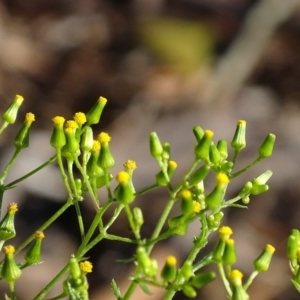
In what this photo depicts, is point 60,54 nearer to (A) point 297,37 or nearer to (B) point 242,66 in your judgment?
(B) point 242,66

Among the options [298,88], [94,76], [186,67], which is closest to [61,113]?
[94,76]

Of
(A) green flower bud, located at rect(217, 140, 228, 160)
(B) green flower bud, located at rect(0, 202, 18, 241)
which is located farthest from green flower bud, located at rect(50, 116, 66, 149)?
(A) green flower bud, located at rect(217, 140, 228, 160)

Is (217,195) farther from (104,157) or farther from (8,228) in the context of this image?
(8,228)

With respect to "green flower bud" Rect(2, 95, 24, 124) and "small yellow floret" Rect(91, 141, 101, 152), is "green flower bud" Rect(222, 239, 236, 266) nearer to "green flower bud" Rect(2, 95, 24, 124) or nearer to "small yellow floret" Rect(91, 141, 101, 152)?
"small yellow floret" Rect(91, 141, 101, 152)

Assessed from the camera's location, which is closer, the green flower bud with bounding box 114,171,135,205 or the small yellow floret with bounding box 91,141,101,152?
the green flower bud with bounding box 114,171,135,205

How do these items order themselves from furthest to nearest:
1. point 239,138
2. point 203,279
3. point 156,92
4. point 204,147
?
point 156,92
point 239,138
point 204,147
point 203,279

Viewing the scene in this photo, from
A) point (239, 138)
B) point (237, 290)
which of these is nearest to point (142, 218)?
point (237, 290)
